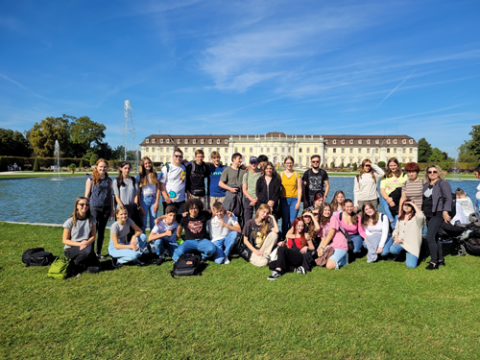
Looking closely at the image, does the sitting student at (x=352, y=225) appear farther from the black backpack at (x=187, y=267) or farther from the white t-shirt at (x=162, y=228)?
the white t-shirt at (x=162, y=228)

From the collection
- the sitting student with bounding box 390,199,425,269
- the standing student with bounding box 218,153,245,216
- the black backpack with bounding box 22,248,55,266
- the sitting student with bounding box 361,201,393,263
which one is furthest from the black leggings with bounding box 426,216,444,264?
the black backpack with bounding box 22,248,55,266

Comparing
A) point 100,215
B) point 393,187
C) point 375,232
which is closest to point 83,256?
point 100,215

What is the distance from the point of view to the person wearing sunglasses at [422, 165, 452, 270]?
461 centimetres

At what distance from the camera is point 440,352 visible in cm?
256

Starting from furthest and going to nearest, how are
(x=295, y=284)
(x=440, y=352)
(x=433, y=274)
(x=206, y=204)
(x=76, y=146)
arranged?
(x=76, y=146) < (x=206, y=204) < (x=433, y=274) < (x=295, y=284) < (x=440, y=352)

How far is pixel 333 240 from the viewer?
4789mm

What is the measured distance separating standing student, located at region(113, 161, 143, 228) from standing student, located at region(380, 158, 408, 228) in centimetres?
434

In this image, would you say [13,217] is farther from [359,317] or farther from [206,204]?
[359,317]

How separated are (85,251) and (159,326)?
2.00m

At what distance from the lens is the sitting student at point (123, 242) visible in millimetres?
4602

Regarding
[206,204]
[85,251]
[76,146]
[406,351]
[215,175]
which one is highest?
[76,146]

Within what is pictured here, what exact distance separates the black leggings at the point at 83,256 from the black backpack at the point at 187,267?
1131 millimetres

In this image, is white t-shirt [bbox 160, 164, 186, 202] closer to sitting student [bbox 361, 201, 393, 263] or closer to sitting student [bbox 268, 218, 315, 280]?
sitting student [bbox 268, 218, 315, 280]

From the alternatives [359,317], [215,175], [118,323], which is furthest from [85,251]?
[359,317]
